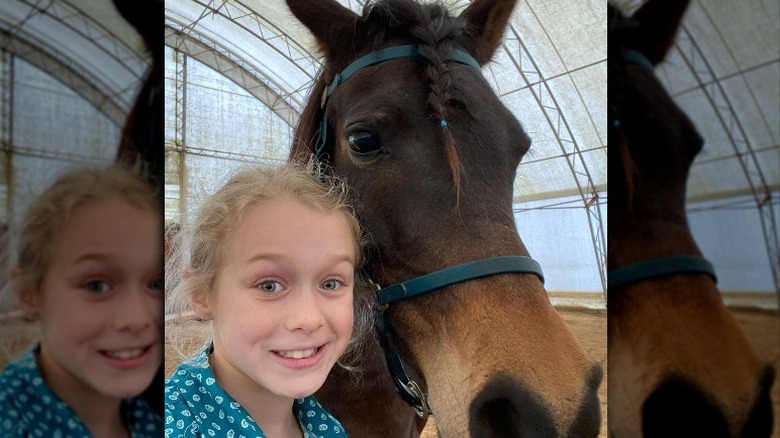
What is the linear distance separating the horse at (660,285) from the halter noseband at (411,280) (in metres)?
0.14

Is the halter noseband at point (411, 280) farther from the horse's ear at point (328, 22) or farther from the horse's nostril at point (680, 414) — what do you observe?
the horse's nostril at point (680, 414)

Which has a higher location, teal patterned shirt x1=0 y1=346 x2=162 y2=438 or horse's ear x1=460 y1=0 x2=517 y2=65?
horse's ear x1=460 y1=0 x2=517 y2=65

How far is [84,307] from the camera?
0.47 m

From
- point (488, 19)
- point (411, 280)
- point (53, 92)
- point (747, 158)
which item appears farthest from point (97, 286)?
point (747, 158)

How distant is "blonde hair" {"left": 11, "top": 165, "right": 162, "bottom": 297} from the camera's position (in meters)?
0.45

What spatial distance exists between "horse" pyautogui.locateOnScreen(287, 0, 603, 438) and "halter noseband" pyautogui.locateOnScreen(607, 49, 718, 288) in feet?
0.38

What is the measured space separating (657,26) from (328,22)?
16.3 inches

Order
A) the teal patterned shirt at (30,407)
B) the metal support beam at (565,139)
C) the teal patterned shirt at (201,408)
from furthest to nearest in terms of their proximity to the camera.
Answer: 1. the metal support beam at (565,139)
2. the teal patterned shirt at (201,408)
3. the teal patterned shirt at (30,407)

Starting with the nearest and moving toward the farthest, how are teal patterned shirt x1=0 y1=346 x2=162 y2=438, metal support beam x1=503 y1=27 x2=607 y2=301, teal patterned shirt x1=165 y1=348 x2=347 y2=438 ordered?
teal patterned shirt x1=0 y1=346 x2=162 y2=438 < teal patterned shirt x1=165 y1=348 x2=347 y2=438 < metal support beam x1=503 y1=27 x2=607 y2=301

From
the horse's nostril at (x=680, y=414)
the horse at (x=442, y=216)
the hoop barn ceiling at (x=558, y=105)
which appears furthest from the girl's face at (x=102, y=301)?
the horse's nostril at (x=680, y=414)

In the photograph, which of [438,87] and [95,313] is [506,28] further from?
[95,313]

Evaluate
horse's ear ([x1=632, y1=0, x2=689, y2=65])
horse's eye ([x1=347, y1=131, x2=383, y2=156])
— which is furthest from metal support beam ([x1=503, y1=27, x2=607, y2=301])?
horse's eye ([x1=347, y1=131, x2=383, y2=156])

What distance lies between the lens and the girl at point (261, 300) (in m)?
0.63

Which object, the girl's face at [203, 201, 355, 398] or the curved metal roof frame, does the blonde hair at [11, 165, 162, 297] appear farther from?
the girl's face at [203, 201, 355, 398]
